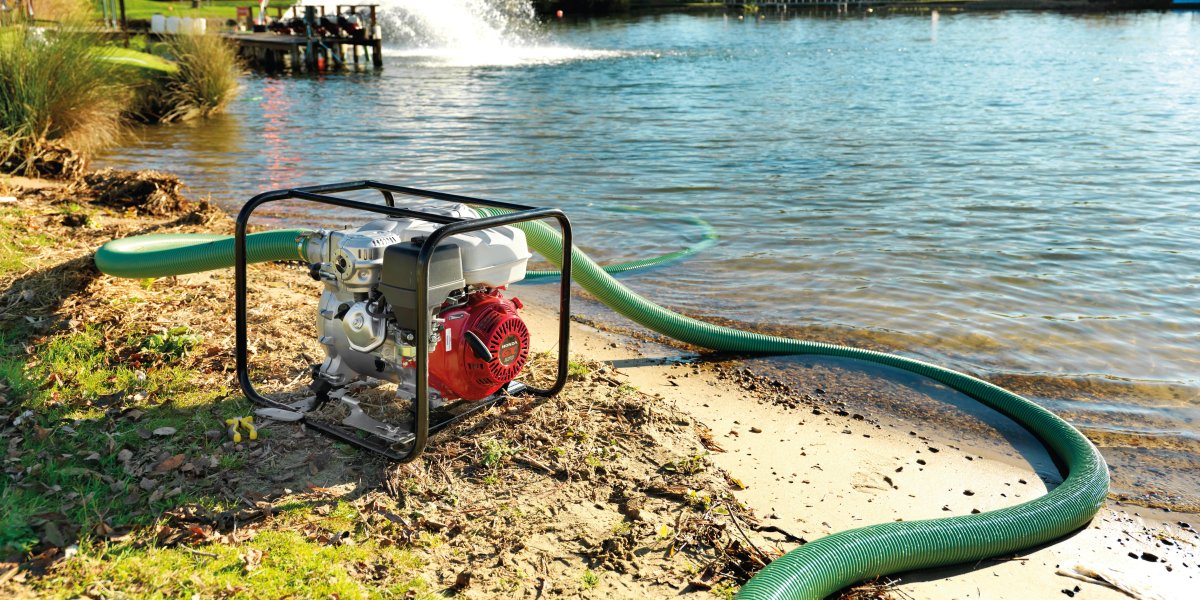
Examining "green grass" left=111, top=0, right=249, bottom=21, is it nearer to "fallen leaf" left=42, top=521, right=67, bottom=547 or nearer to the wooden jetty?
the wooden jetty

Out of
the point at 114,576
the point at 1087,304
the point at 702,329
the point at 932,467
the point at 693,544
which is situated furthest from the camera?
the point at 1087,304

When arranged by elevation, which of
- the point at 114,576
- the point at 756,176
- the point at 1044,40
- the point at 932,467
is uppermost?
the point at 1044,40

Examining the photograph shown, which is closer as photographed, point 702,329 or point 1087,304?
point 702,329

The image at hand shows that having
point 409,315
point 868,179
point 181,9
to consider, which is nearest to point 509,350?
point 409,315

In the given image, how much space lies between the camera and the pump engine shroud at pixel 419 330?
3.50m

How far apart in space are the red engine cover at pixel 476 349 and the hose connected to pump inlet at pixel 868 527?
85 centimetres

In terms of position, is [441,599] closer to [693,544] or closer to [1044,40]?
[693,544]

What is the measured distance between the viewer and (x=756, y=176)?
12250 mm

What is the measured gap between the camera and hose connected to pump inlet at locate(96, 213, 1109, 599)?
3.33m

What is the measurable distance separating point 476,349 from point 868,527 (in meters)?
1.75

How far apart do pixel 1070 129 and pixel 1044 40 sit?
22.2 m

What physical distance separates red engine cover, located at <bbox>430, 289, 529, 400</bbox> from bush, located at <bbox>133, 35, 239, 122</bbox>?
46.3 ft

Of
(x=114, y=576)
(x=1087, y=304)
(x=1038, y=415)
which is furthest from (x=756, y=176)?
(x=114, y=576)

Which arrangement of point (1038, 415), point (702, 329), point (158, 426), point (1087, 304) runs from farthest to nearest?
1. point (1087, 304)
2. point (702, 329)
3. point (1038, 415)
4. point (158, 426)
